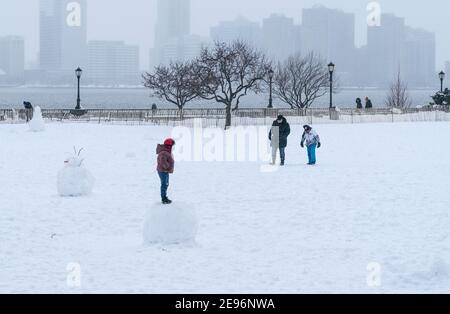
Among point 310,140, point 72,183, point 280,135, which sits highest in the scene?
point 280,135

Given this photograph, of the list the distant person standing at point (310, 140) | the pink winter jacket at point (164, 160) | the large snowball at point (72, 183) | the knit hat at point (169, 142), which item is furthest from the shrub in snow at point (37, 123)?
the knit hat at point (169, 142)

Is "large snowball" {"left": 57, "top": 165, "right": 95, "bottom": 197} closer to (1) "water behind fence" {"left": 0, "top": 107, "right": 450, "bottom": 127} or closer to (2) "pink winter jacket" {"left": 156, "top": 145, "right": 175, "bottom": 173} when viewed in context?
(2) "pink winter jacket" {"left": 156, "top": 145, "right": 175, "bottom": 173}

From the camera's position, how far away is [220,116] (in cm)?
5356

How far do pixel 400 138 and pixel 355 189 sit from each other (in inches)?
742

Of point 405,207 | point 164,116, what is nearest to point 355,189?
point 405,207

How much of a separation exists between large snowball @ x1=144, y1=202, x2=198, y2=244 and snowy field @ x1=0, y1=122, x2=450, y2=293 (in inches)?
7.0

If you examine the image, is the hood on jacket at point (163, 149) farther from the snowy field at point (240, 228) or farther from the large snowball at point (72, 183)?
the large snowball at point (72, 183)

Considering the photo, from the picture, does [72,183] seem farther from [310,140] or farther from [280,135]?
[310,140]

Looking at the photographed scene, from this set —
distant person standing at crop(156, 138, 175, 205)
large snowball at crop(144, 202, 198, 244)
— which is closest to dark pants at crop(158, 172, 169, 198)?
distant person standing at crop(156, 138, 175, 205)

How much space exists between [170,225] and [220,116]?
40.9 meters

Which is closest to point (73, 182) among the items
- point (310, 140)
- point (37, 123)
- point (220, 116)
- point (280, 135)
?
point (280, 135)

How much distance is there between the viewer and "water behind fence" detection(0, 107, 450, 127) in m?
48.5

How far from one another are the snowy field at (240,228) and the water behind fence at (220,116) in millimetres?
21823
